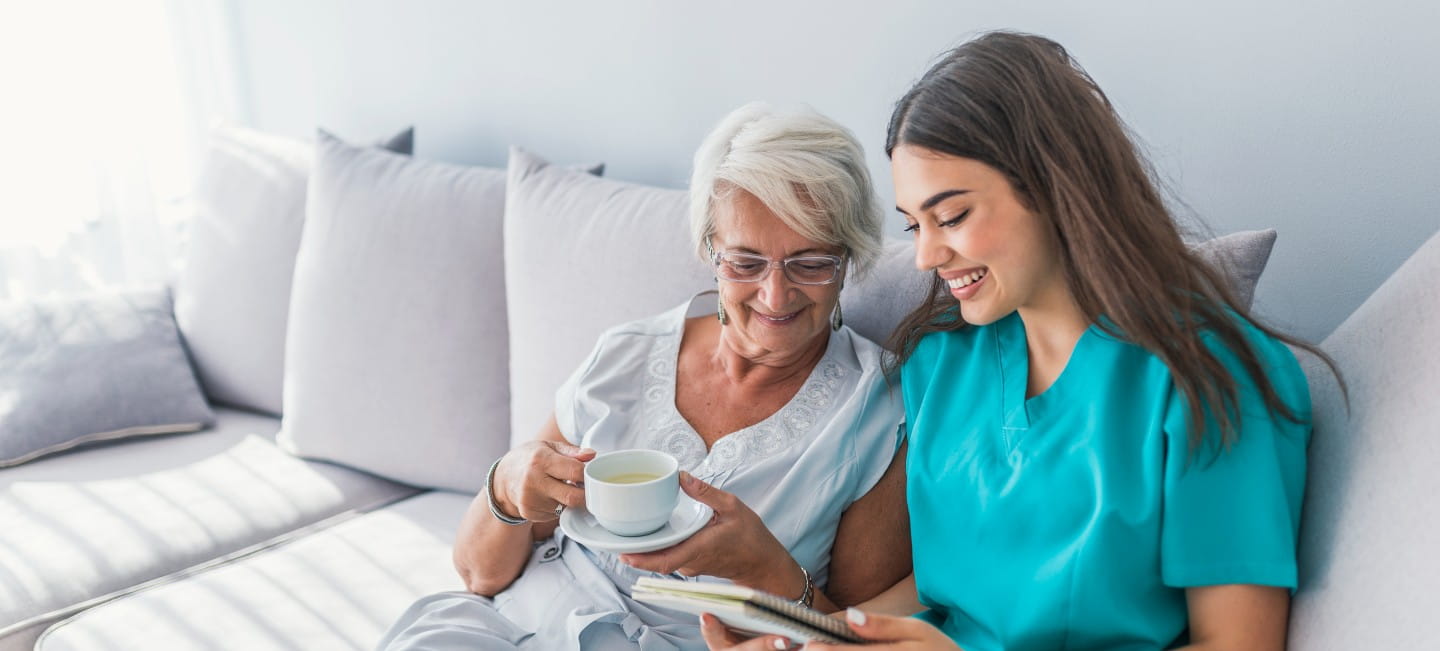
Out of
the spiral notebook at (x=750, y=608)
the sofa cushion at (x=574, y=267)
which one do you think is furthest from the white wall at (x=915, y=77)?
the spiral notebook at (x=750, y=608)

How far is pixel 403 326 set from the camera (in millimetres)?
2102

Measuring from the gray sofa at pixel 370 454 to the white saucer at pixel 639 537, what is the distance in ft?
1.62

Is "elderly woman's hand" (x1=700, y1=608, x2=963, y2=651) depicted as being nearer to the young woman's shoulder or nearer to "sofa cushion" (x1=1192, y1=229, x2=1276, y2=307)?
the young woman's shoulder

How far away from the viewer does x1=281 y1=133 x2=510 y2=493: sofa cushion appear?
81.4 inches

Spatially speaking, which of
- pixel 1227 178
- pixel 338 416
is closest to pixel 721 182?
pixel 1227 178

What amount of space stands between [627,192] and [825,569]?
785mm

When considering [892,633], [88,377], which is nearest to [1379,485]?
[892,633]

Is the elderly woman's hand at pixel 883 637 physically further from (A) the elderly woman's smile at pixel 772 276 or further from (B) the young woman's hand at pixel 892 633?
(A) the elderly woman's smile at pixel 772 276

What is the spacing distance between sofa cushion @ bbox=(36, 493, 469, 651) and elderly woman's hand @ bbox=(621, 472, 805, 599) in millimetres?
620

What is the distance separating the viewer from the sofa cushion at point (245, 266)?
2430mm

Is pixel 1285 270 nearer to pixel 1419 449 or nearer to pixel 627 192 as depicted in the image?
pixel 1419 449

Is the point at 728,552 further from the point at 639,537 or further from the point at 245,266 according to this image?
the point at 245,266

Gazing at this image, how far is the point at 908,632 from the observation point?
111 centimetres

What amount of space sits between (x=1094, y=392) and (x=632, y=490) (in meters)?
0.52
